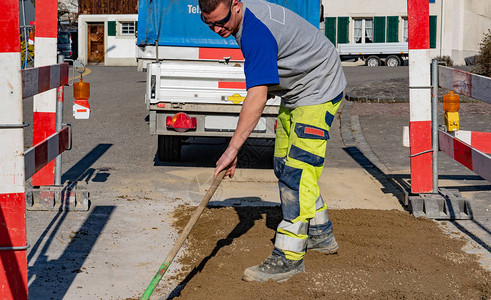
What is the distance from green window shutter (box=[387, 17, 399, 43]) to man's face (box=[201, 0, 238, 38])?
3634 cm

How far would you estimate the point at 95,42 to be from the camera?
42.6m

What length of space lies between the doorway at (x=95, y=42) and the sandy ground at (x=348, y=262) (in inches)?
1490

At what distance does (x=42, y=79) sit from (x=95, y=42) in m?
39.3

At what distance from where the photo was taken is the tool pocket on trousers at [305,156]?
436 cm

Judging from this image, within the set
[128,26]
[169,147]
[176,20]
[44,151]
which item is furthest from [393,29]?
[44,151]

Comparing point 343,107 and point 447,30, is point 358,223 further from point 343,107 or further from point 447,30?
point 447,30

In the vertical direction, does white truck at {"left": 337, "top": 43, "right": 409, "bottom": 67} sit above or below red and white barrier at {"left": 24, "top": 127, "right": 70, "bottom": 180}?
above

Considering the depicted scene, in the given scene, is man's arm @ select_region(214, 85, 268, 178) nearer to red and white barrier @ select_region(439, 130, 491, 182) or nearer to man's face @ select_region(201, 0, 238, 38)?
man's face @ select_region(201, 0, 238, 38)

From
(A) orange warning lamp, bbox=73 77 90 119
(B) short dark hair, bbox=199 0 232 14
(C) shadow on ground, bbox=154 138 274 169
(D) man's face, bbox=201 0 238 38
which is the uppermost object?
(B) short dark hair, bbox=199 0 232 14

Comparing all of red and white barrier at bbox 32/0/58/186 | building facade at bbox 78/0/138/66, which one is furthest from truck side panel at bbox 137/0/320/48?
building facade at bbox 78/0/138/66

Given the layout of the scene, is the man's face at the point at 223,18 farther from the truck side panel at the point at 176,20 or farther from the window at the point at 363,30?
the window at the point at 363,30

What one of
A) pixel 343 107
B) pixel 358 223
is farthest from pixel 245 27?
pixel 343 107

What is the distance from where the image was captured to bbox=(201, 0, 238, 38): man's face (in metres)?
3.85

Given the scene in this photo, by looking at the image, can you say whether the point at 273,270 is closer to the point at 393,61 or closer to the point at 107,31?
the point at 393,61
